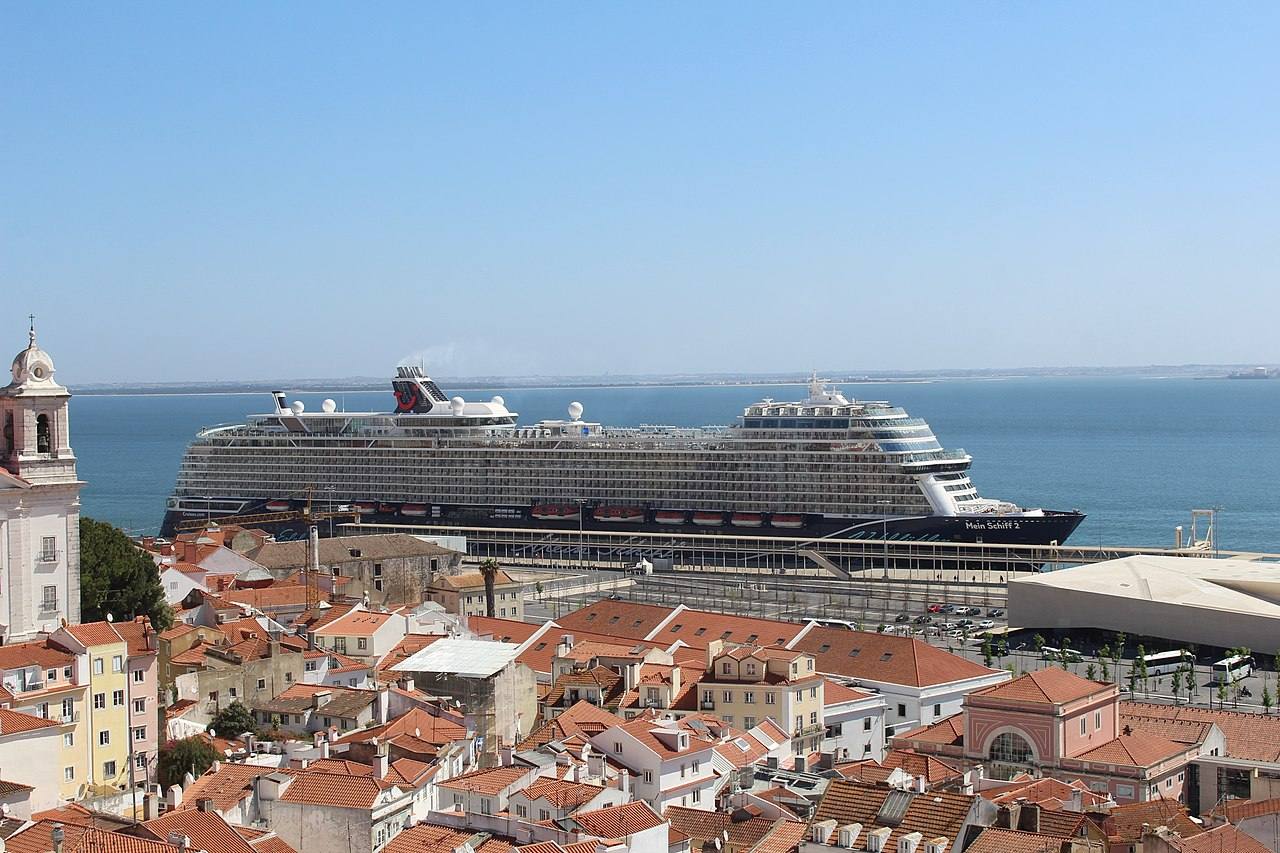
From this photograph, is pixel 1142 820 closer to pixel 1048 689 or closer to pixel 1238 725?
pixel 1048 689

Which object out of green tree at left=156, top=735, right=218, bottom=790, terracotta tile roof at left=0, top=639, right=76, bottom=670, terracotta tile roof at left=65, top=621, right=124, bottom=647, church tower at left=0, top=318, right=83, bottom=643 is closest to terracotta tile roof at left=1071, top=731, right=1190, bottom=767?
green tree at left=156, top=735, right=218, bottom=790

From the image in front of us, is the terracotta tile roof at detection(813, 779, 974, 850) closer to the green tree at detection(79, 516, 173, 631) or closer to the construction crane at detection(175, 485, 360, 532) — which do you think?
the green tree at detection(79, 516, 173, 631)

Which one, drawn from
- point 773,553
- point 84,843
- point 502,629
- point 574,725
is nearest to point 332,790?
point 84,843

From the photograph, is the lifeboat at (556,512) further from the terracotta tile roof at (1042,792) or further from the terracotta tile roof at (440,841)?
the terracotta tile roof at (440,841)

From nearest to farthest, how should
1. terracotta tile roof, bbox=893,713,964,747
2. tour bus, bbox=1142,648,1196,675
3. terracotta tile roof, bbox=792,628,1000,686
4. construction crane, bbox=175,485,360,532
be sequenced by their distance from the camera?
terracotta tile roof, bbox=893,713,964,747 < terracotta tile roof, bbox=792,628,1000,686 < tour bus, bbox=1142,648,1196,675 < construction crane, bbox=175,485,360,532

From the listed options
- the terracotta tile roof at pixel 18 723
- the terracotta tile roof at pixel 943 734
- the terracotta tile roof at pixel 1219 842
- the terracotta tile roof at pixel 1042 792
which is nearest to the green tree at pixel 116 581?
the terracotta tile roof at pixel 18 723

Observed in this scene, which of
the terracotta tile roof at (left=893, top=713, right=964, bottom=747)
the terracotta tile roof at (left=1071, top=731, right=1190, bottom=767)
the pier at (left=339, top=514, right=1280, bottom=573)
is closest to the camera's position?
the terracotta tile roof at (left=1071, top=731, right=1190, bottom=767)

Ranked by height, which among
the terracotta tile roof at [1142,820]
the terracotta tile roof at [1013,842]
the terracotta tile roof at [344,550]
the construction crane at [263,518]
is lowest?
the construction crane at [263,518]
